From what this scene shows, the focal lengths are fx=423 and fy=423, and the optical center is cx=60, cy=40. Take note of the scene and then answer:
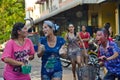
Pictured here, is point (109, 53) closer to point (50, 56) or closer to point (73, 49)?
point (50, 56)

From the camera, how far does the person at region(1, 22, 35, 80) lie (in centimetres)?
635

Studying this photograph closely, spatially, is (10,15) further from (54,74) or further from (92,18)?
(54,74)

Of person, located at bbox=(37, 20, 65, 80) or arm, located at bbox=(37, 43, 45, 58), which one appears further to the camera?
person, located at bbox=(37, 20, 65, 80)

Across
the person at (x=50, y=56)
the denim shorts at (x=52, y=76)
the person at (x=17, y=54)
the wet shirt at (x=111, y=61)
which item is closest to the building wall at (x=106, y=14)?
the wet shirt at (x=111, y=61)

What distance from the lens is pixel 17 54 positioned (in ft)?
Result: 21.1

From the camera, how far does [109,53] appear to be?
7.10 m

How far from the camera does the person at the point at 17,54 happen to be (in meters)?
6.35

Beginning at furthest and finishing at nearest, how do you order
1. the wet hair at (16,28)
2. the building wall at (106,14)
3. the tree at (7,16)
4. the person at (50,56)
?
the tree at (7,16) → the building wall at (106,14) → the person at (50,56) → the wet hair at (16,28)

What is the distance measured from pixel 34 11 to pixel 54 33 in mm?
61638

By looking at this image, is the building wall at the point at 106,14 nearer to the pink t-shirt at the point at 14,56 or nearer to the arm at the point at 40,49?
the arm at the point at 40,49

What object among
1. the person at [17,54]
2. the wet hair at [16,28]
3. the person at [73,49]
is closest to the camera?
Answer: the person at [17,54]

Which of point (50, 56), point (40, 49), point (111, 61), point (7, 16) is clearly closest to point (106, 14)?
point (111, 61)

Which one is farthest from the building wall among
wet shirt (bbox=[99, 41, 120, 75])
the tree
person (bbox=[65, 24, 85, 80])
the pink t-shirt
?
the tree

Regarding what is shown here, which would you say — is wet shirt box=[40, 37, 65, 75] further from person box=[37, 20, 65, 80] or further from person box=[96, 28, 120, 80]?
person box=[96, 28, 120, 80]
